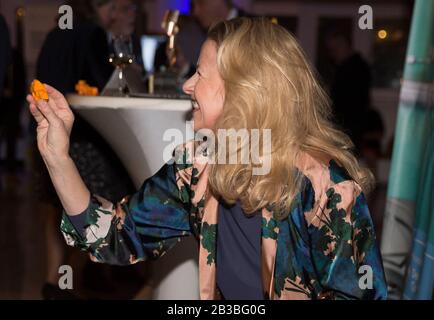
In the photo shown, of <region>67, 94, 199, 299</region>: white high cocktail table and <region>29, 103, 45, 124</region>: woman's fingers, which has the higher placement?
<region>29, 103, 45, 124</region>: woman's fingers

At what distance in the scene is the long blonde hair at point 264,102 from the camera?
4.48 ft

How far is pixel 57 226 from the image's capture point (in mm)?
3371

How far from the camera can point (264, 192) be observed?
1.36 m

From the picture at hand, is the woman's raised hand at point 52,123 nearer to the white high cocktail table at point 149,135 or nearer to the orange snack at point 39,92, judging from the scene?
the orange snack at point 39,92

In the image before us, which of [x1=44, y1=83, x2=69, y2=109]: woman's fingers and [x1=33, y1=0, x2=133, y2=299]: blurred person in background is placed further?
[x1=33, y1=0, x2=133, y2=299]: blurred person in background

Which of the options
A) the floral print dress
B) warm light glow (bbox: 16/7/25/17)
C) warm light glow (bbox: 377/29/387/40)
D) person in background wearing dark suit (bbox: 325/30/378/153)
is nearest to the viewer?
Result: the floral print dress

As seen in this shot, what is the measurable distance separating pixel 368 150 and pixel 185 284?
4776mm

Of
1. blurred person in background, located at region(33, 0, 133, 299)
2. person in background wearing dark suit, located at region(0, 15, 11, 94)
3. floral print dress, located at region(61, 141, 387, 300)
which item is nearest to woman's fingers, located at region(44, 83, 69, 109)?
floral print dress, located at region(61, 141, 387, 300)

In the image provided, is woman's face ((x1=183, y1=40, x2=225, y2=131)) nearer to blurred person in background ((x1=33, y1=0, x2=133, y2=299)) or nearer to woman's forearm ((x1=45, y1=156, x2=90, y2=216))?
woman's forearm ((x1=45, y1=156, x2=90, y2=216))

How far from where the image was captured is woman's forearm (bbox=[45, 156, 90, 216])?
140 cm

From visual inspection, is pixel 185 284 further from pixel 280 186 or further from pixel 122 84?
pixel 280 186

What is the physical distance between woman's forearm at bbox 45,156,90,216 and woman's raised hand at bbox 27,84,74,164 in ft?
0.05

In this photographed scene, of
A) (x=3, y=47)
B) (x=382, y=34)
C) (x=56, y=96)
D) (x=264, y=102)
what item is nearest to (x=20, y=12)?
(x=382, y=34)

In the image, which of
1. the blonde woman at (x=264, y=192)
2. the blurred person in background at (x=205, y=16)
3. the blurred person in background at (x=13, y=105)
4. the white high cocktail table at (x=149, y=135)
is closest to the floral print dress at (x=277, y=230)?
the blonde woman at (x=264, y=192)
